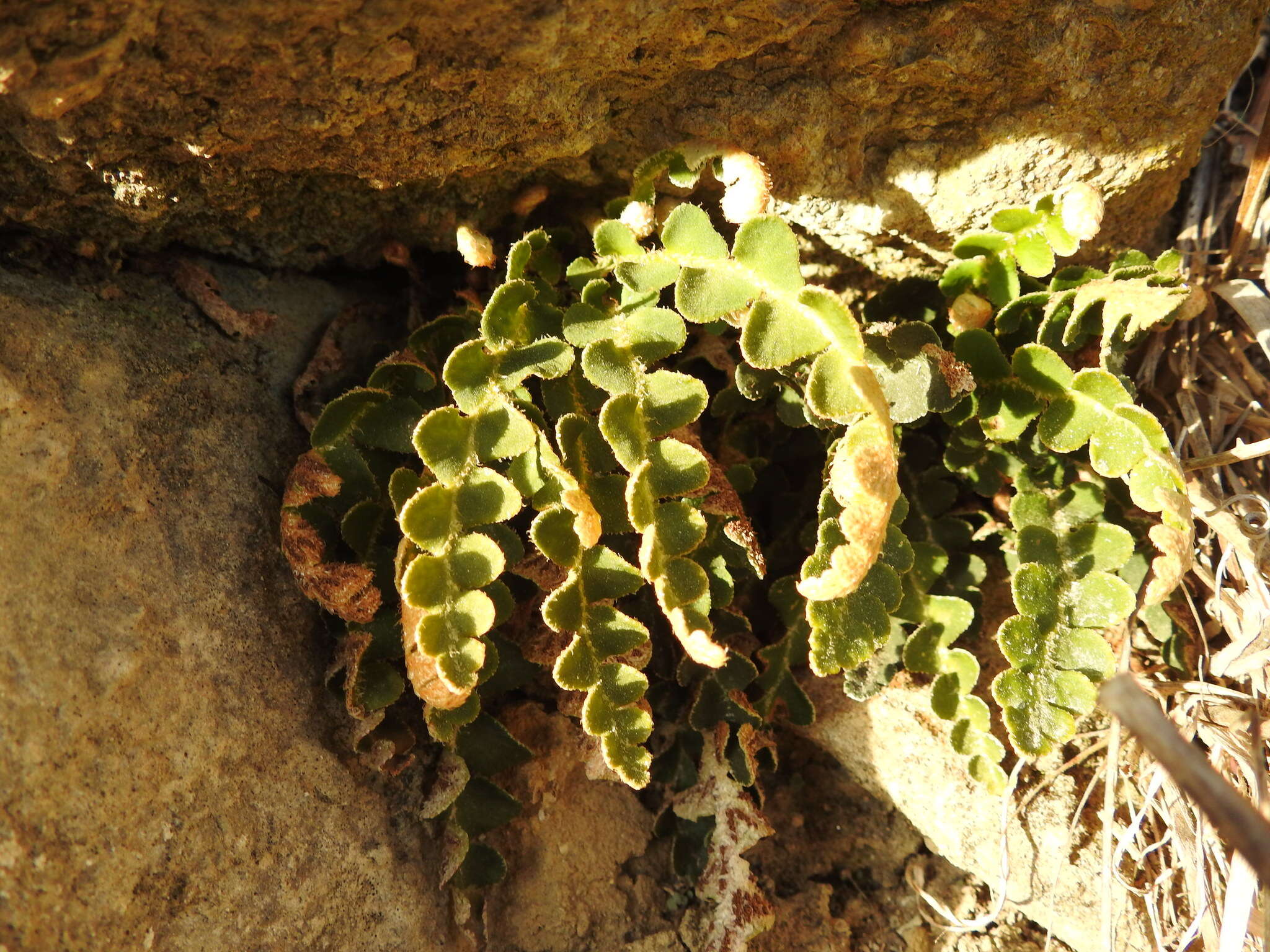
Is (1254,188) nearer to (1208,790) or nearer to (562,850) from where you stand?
(1208,790)

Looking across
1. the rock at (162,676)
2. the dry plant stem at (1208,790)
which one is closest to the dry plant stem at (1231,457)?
the dry plant stem at (1208,790)

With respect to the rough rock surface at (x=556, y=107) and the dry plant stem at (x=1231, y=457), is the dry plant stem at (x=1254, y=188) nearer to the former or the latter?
the rough rock surface at (x=556, y=107)

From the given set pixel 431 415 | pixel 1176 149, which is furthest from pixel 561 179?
pixel 1176 149

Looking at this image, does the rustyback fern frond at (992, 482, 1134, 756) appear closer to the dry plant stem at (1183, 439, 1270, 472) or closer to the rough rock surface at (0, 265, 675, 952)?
the dry plant stem at (1183, 439, 1270, 472)

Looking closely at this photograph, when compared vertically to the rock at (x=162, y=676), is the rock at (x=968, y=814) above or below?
below

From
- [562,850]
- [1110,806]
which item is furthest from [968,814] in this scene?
[562,850]

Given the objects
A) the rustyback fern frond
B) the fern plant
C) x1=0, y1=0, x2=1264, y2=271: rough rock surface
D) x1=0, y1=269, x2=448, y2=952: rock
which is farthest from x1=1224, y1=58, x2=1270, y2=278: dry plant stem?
x1=0, y1=269, x2=448, y2=952: rock

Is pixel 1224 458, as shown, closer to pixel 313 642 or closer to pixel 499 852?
pixel 499 852
